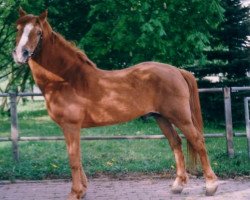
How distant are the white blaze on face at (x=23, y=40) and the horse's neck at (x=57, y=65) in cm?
35

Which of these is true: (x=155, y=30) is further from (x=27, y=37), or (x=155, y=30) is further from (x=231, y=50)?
(x=27, y=37)

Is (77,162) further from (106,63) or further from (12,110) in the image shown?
(106,63)

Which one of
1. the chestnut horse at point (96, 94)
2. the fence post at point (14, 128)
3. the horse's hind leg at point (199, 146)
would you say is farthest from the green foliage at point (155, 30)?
the horse's hind leg at point (199, 146)

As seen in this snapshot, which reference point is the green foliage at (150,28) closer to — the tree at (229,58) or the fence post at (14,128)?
the tree at (229,58)

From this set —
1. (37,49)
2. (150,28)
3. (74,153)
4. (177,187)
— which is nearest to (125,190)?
(177,187)

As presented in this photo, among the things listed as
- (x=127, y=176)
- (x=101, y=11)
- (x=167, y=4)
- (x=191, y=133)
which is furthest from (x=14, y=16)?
(x=191, y=133)

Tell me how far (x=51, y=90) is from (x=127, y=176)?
2.28 metres

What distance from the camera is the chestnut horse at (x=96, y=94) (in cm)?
541

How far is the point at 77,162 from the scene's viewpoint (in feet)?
17.9

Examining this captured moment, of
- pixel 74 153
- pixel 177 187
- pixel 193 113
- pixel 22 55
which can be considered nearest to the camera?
pixel 22 55

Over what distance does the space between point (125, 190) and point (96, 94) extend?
1.57 m

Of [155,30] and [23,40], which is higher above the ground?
[23,40]

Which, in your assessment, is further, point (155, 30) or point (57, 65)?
point (155, 30)

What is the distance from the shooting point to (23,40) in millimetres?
5000
